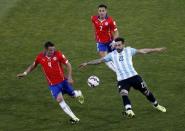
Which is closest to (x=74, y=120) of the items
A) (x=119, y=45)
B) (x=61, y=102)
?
(x=61, y=102)

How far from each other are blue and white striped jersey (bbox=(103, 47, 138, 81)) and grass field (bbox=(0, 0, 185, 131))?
1339 millimetres

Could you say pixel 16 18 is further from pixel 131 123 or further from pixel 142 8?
pixel 131 123

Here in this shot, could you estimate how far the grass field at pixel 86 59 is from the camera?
1967 cm

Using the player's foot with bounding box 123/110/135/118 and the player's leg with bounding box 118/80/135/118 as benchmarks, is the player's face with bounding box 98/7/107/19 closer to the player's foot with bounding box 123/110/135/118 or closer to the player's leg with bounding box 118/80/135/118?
the player's leg with bounding box 118/80/135/118

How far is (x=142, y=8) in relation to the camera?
32.6 m

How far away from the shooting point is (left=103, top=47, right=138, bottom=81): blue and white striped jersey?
63.6 feet

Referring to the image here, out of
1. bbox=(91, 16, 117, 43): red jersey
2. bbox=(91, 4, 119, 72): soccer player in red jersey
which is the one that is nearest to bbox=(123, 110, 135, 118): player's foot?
bbox=(91, 4, 119, 72): soccer player in red jersey

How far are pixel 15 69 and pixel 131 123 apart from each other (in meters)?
8.36

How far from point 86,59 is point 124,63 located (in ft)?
23.9

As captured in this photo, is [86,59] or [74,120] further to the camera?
[86,59]

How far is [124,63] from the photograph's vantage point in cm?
1942

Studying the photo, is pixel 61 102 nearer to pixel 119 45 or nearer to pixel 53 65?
pixel 53 65

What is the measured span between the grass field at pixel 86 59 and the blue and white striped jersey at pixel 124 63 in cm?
134

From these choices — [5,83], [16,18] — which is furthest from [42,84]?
[16,18]
